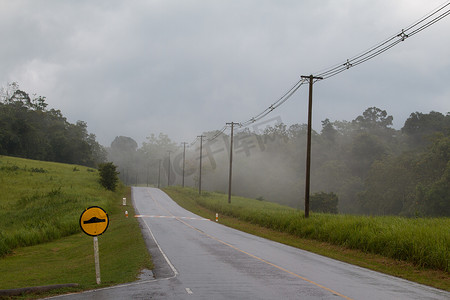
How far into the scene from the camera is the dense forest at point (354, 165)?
218 ft

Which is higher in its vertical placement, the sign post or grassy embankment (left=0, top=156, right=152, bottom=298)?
the sign post

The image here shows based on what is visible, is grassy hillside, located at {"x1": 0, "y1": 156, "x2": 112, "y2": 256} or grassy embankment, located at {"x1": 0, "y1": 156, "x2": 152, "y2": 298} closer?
grassy embankment, located at {"x1": 0, "y1": 156, "x2": 152, "y2": 298}

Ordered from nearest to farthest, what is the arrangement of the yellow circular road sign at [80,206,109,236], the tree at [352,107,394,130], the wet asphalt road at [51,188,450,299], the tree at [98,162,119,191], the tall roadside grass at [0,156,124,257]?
the wet asphalt road at [51,188,450,299] → the yellow circular road sign at [80,206,109,236] → the tall roadside grass at [0,156,124,257] → the tree at [98,162,119,191] → the tree at [352,107,394,130]

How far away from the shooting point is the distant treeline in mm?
102375

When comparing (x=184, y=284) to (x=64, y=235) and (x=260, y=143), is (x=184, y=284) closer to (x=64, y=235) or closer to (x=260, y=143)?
(x=64, y=235)

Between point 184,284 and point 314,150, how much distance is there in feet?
386

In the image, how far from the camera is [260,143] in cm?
14300

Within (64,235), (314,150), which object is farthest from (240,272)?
(314,150)

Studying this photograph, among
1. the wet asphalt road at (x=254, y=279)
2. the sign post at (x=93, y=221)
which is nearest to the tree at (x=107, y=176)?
the wet asphalt road at (x=254, y=279)

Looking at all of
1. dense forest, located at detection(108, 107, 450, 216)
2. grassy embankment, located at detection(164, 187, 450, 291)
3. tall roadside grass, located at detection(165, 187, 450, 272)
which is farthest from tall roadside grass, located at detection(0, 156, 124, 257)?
dense forest, located at detection(108, 107, 450, 216)

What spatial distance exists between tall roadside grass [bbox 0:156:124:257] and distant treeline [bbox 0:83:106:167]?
42.5 m

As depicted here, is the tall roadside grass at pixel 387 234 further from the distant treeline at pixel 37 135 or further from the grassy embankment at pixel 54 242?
the distant treeline at pixel 37 135

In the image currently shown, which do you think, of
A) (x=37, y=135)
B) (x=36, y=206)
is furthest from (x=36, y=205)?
(x=37, y=135)

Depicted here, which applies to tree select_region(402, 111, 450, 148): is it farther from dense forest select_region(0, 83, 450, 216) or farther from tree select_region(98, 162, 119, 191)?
tree select_region(98, 162, 119, 191)
